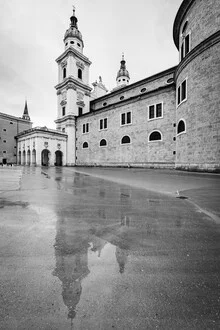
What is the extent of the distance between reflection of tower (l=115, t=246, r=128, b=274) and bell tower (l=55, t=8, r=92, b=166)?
35.1m

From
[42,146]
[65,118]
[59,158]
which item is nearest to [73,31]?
[65,118]

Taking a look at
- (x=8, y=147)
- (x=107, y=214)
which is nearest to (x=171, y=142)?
(x=107, y=214)

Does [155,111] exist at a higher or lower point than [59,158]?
higher

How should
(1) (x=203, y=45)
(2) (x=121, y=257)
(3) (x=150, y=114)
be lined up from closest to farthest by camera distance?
(2) (x=121, y=257) → (1) (x=203, y=45) → (3) (x=150, y=114)

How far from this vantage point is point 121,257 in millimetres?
1636

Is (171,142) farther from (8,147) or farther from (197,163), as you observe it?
(8,147)

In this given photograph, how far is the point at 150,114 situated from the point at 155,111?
924mm

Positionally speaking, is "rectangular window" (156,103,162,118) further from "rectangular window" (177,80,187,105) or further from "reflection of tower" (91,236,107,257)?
"reflection of tower" (91,236,107,257)

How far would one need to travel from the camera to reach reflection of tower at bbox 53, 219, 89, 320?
44.1 inches

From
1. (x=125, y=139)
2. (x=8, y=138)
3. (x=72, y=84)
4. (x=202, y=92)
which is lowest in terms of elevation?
(x=125, y=139)

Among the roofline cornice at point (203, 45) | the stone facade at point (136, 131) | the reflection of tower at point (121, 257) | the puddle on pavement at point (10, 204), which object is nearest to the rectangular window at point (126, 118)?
the stone facade at point (136, 131)

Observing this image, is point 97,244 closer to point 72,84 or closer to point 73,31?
point 72,84

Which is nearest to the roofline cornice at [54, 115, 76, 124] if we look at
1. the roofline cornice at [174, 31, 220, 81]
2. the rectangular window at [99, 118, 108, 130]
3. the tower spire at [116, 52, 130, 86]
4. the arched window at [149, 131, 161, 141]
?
the rectangular window at [99, 118, 108, 130]

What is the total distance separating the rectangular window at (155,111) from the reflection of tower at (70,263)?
2157 centimetres
